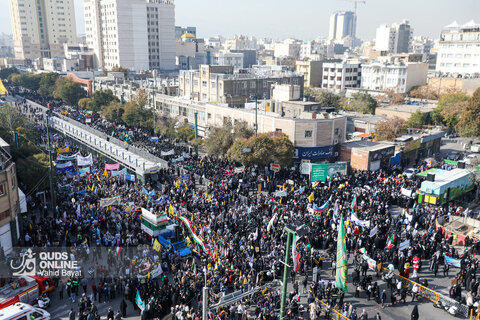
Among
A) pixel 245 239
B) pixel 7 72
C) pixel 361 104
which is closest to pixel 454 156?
pixel 361 104

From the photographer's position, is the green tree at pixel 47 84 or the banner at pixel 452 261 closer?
the banner at pixel 452 261

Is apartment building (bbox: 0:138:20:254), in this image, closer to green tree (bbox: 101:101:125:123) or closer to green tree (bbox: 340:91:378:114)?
green tree (bbox: 101:101:125:123)

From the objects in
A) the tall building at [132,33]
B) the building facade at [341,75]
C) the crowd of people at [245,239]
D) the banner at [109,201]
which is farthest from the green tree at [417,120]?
the tall building at [132,33]

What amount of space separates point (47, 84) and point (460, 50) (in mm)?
92155

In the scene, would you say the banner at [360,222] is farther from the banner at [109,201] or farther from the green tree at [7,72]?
the green tree at [7,72]

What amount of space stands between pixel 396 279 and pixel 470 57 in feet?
283

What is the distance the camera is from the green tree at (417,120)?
54906mm

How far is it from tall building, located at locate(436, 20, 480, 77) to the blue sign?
62443mm

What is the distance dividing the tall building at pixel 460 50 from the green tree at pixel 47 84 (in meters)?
86.5

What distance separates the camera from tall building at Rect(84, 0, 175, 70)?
118 meters

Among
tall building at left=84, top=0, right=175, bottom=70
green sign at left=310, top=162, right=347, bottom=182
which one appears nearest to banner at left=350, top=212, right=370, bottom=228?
green sign at left=310, top=162, right=347, bottom=182

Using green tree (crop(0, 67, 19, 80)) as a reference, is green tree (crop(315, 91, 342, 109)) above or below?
below

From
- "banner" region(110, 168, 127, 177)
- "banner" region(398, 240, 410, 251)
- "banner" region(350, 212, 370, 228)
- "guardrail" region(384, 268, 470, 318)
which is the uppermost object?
"banner" region(110, 168, 127, 177)

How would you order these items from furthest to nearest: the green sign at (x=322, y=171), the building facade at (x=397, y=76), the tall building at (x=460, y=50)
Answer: the tall building at (x=460, y=50) → the building facade at (x=397, y=76) → the green sign at (x=322, y=171)
